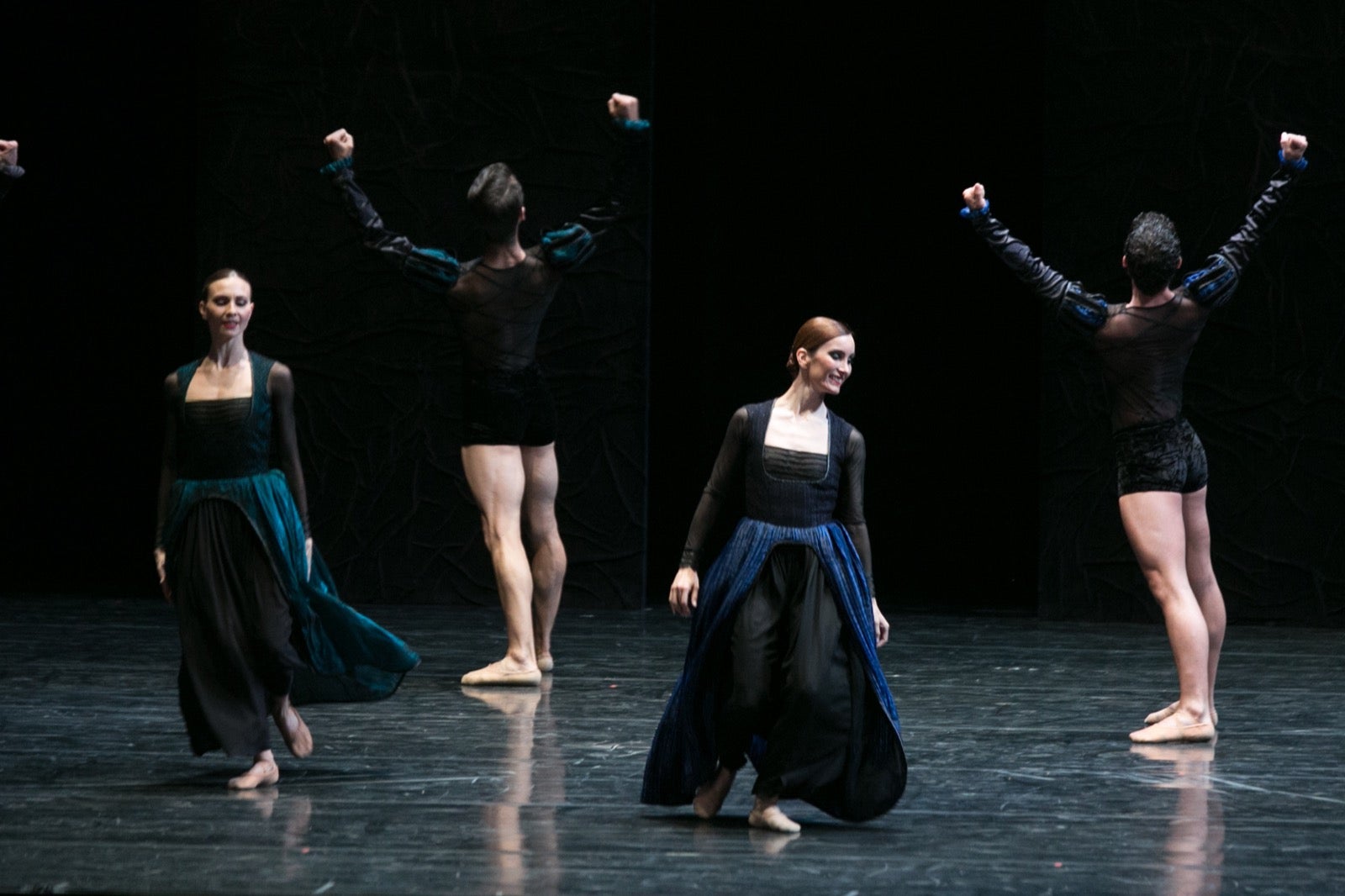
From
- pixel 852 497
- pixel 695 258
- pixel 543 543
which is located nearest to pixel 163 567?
pixel 852 497

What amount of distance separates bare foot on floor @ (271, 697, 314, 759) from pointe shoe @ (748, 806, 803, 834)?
123cm

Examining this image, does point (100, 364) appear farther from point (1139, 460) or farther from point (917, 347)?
point (1139, 460)

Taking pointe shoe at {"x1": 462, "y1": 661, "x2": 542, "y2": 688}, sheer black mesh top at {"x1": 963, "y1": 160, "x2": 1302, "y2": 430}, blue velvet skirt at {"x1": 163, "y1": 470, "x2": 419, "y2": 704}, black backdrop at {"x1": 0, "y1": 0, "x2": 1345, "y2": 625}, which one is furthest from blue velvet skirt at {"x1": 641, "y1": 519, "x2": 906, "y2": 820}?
black backdrop at {"x1": 0, "y1": 0, "x2": 1345, "y2": 625}

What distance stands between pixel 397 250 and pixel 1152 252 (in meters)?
2.48

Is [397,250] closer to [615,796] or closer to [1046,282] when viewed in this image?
[1046,282]

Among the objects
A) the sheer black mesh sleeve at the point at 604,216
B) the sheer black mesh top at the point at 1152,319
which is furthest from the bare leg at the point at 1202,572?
the sheer black mesh sleeve at the point at 604,216

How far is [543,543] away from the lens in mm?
6621

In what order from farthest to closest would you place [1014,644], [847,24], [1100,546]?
[847,24] < [1100,546] < [1014,644]

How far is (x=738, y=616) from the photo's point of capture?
13.5 ft

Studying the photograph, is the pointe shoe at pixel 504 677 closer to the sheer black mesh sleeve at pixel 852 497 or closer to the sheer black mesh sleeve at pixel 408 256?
the sheer black mesh sleeve at pixel 408 256

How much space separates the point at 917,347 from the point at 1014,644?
2265mm

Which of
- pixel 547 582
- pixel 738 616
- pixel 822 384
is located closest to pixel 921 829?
pixel 738 616

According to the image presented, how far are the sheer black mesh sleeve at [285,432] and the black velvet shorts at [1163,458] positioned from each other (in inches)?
93.1

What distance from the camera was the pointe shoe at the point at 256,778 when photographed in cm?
443
